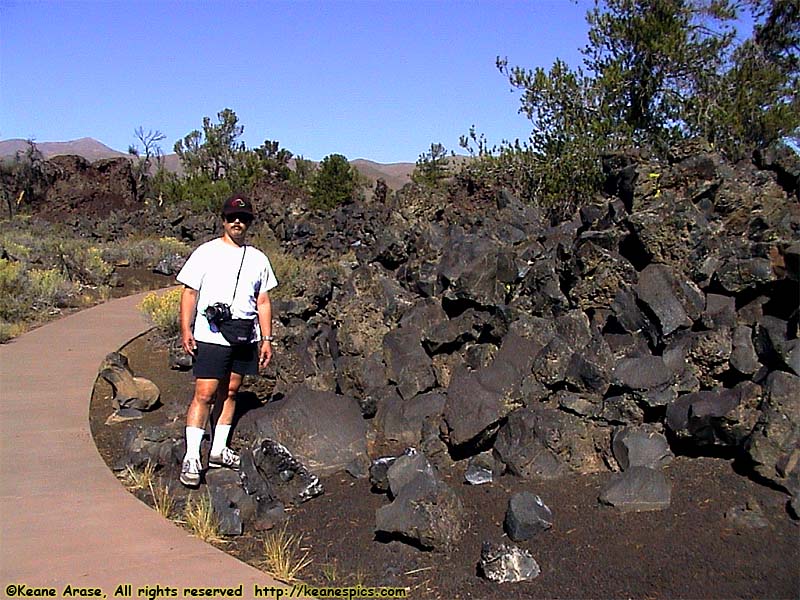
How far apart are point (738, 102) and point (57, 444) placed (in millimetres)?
11440

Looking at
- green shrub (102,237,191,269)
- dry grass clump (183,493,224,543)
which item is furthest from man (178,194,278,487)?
green shrub (102,237,191,269)

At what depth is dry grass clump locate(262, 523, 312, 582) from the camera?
4.55m

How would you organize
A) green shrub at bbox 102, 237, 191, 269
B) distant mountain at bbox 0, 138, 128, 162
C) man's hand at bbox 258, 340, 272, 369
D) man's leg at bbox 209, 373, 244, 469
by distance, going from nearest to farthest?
man's leg at bbox 209, 373, 244, 469
man's hand at bbox 258, 340, 272, 369
green shrub at bbox 102, 237, 191, 269
distant mountain at bbox 0, 138, 128, 162

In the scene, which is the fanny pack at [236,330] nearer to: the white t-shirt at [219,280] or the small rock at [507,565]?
the white t-shirt at [219,280]

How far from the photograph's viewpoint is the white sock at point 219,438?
249 inches

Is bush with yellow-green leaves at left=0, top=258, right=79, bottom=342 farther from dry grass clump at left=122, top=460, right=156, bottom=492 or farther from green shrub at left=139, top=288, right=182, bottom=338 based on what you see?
dry grass clump at left=122, top=460, right=156, bottom=492

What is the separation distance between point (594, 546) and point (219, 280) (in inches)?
118

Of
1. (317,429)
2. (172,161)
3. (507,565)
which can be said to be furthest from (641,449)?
(172,161)

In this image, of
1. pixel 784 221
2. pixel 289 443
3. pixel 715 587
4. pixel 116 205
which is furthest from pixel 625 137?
pixel 116 205

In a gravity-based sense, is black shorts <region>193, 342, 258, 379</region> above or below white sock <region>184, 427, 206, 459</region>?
above

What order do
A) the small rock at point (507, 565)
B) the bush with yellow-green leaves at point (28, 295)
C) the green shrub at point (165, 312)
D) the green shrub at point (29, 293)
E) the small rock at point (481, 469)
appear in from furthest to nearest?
1. the green shrub at point (29, 293)
2. the bush with yellow-green leaves at point (28, 295)
3. the green shrub at point (165, 312)
4. the small rock at point (481, 469)
5. the small rock at point (507, 565)

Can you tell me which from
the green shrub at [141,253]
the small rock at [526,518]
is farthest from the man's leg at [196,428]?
the green shrub at [141,253]

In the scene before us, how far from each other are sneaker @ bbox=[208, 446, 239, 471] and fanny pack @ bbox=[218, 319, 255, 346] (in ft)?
2.44

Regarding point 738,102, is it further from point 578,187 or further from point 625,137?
point 578,187
